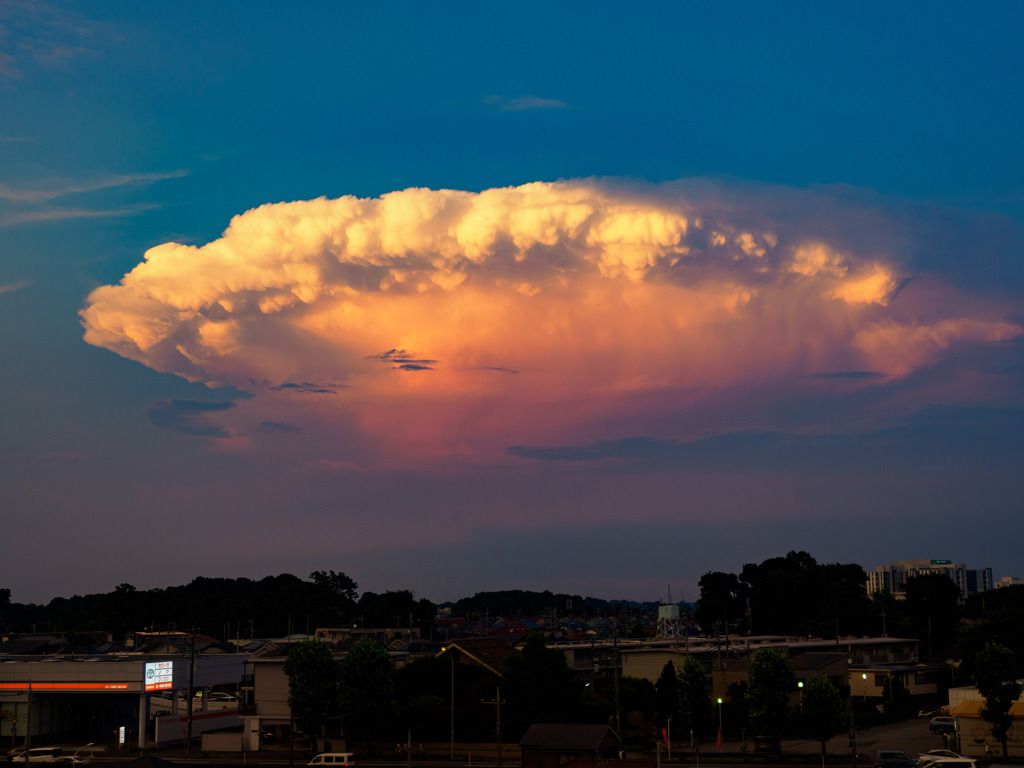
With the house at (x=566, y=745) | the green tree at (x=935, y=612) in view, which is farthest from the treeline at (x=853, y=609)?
the house at (x=566, y=745)

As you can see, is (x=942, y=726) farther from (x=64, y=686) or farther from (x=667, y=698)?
(x=64, y=686)

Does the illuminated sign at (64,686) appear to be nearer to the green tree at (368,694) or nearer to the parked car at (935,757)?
the green tree at (368,694)

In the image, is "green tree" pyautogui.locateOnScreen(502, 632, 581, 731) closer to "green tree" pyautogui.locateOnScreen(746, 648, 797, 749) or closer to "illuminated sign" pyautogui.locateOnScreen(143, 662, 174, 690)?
"green tree" pyautogui.locateOnScreen(746, 648, 797, 749)

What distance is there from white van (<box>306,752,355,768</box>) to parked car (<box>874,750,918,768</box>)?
118 feet

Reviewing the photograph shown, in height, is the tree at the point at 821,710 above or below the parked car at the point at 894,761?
above

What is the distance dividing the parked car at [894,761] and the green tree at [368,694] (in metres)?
36.3

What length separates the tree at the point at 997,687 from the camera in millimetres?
66500

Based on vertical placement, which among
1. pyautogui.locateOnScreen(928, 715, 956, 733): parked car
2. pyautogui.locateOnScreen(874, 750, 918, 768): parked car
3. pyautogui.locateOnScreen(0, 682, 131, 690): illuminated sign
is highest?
pyautogui.locateOnScreen(0, 682, 131, 690): illuminated sign

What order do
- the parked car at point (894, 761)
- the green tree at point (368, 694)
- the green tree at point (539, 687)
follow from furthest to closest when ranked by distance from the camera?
the green tree at point (539, 687) < the green tree at point (368, 694) < the parked car at point (894, 761)

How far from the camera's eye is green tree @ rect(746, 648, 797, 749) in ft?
229

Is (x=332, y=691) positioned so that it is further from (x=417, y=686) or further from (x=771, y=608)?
→ (x=771, y=608)

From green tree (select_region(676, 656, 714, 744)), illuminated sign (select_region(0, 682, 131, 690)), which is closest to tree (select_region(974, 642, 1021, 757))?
green tree (select_region(676, 656, 714, 744))

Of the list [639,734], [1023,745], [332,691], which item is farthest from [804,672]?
[332,691]

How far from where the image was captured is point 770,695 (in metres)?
69.9
